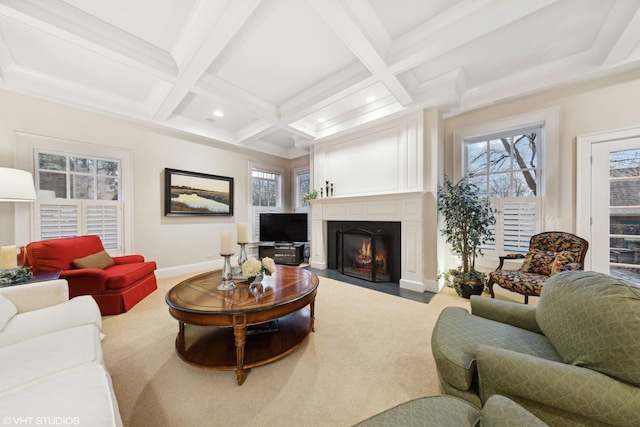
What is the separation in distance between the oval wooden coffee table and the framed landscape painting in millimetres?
2550

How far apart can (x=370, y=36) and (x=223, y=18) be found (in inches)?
51.3

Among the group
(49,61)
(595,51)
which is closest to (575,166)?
(595,51)

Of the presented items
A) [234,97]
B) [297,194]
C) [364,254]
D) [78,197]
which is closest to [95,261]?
[78,197]

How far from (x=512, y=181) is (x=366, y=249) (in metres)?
2.37

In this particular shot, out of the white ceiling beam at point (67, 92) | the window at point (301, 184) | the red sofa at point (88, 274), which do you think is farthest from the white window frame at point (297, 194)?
the red sofa at point (88, 274)

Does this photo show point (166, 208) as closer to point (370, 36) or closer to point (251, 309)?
point (251, 309)

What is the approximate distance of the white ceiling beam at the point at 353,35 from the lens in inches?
70.4

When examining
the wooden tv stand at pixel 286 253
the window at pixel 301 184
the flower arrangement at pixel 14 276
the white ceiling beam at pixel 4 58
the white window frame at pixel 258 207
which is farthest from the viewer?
the window at pixel 301 184

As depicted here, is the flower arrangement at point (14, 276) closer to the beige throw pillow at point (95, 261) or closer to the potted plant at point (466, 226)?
the beige throw pillow at point (95, 261)

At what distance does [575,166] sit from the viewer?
9.11 ft

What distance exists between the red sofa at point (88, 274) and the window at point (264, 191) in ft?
8.80

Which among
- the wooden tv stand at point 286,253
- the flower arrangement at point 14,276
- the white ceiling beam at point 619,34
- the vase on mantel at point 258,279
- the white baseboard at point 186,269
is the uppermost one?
the white ceiling beam at point 619,34

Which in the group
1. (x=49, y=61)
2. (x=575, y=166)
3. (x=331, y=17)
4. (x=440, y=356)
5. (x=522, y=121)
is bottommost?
(x=440, y=356)

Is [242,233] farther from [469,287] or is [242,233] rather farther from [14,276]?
[469,287]
